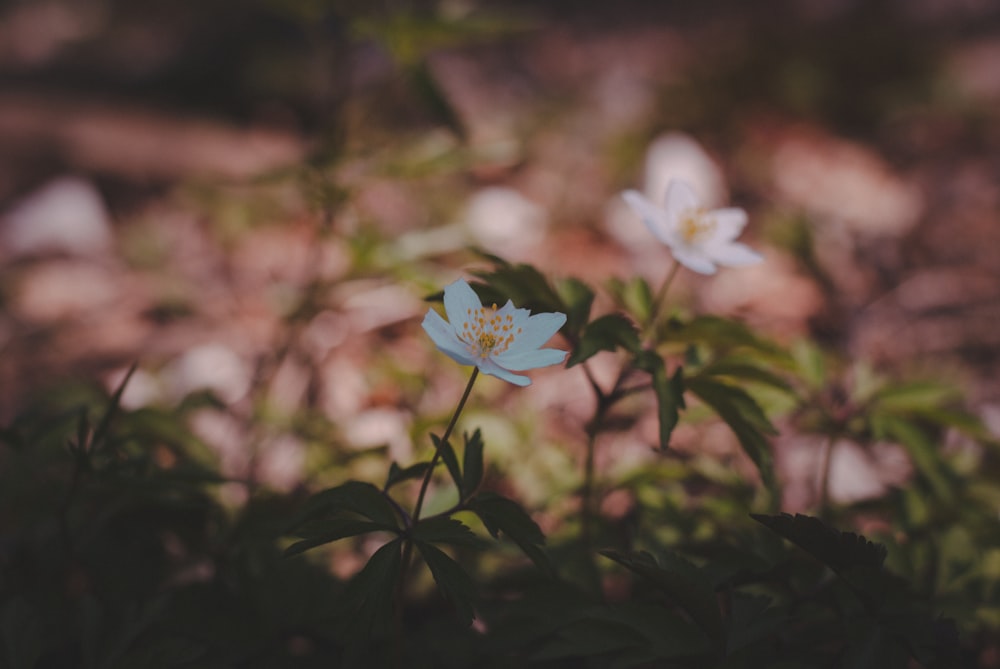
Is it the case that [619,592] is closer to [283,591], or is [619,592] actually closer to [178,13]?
[283,591]

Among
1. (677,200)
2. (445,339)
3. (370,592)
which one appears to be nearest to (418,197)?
(677,200)

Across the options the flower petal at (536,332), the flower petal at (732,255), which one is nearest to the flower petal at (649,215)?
the flower petal at (732,255)

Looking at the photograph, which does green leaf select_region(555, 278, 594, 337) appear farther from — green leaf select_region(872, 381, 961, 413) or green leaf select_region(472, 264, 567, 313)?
green leaf select_region(872, 381, 961, 413)

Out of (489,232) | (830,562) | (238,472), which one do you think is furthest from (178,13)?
(830,562)

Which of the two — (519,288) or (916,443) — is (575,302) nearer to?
(519,288)

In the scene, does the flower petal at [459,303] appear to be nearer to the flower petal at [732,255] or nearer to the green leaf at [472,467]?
the green leaf at [472,467]

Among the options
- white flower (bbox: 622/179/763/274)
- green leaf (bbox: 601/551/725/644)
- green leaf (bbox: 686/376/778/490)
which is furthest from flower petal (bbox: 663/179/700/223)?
green leaf (bbox: 601/551/725/644)
